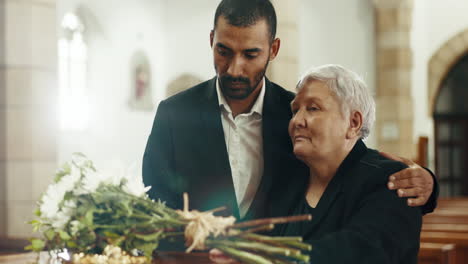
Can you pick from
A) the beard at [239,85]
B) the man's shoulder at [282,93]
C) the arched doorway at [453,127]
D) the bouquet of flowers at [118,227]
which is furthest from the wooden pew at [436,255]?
the arched doorway at [453,127]

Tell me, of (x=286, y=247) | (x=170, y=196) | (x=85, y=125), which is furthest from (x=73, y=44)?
(x=286, y=247)

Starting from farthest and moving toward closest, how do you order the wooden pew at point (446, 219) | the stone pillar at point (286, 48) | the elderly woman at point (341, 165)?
the stone pillar at point (286, 48), the wooden pew at point (446, 219), the elderly woman at point (341, 165)

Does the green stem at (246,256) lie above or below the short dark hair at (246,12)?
below

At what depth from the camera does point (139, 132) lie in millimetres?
13680

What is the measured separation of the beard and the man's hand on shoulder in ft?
1.76

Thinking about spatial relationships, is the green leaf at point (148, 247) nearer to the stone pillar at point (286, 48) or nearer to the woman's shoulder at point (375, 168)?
the woman's shoulder at point (375, 168)

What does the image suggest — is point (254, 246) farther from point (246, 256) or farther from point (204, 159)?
point (204, 159)

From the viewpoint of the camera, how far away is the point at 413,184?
7.09 ft

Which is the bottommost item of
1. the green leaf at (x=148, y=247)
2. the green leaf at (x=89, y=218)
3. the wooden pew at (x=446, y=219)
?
the wooden pew at (x=446, y=219)

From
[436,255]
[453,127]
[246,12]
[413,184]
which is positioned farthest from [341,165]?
[453,127]

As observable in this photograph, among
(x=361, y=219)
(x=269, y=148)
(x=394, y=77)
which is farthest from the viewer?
(x=394, y=77)

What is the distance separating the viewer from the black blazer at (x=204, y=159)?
95.4 inches

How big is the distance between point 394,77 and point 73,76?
19.7ft

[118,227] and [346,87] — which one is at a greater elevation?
[346,87]
